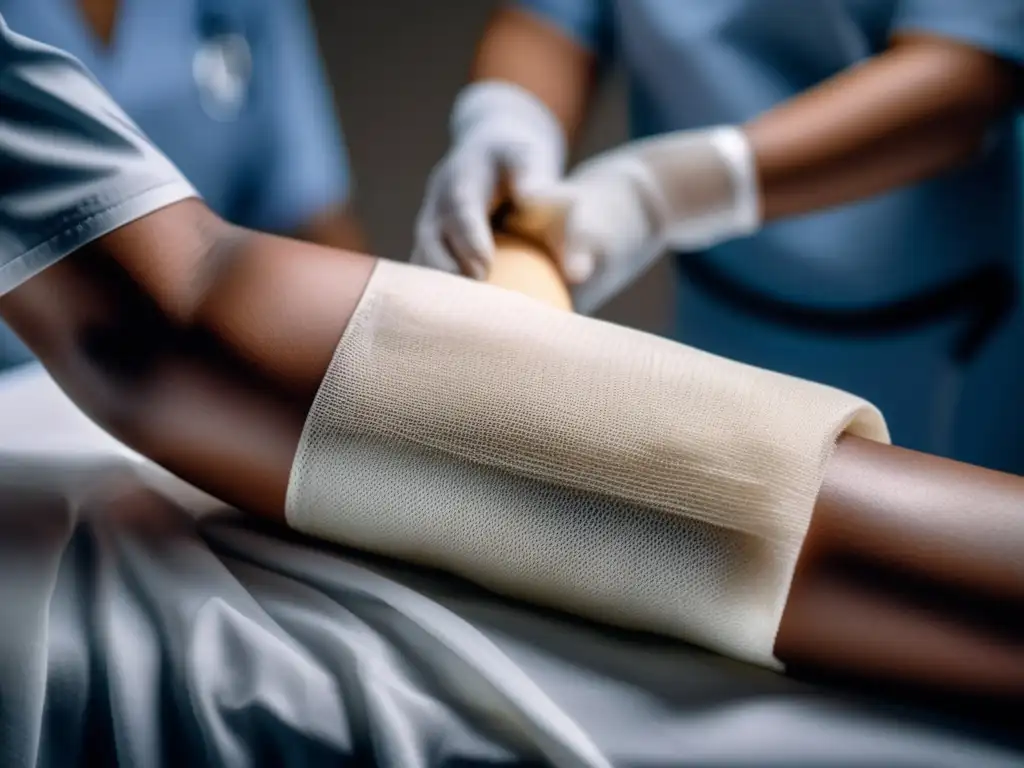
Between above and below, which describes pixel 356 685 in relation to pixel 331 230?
below

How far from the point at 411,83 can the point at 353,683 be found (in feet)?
3.91

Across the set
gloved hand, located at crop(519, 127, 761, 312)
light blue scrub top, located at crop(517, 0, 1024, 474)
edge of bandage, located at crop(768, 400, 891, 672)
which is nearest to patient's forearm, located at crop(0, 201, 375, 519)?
edge of bandage, located at crop(768, 400, 891, 672)

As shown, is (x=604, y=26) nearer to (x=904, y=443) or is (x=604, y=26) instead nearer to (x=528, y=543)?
(x=904, y=443)

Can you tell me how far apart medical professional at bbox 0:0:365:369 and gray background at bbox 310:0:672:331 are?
26 centimetres

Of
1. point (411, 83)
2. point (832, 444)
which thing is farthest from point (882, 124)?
point (411, 83)

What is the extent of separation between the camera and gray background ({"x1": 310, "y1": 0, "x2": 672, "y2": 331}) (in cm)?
147

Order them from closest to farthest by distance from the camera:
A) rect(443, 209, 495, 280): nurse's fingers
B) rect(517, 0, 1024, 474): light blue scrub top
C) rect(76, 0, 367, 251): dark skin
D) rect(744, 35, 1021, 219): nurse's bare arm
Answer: rect(443, 209, 495, 280): nurse's fingers < rect(744, 35, 1021, 219): nurse's bare arm < rect(517, 0, 1024, 474): light blue scrub top < rect(76, 0, 367, 251): dark skin

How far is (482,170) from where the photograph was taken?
36.8 inches

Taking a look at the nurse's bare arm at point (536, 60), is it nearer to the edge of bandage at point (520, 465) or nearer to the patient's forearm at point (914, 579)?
the edge of bandage at point (520, 465)

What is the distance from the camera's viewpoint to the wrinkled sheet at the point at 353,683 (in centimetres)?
45

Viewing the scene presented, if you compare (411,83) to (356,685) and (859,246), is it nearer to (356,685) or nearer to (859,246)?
(859,246)

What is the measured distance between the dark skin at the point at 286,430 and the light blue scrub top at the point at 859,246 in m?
0.59

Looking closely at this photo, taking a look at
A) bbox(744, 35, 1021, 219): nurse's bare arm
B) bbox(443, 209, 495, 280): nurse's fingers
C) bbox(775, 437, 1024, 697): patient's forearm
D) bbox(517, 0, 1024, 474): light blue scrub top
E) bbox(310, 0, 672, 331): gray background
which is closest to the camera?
bbox(775, 437, 1024, 697): patient's forearm

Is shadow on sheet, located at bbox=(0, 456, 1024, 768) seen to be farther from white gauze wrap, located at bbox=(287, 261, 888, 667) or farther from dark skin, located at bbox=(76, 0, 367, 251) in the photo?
dark skin, located at bbox=(76, 0, 367, 251)
